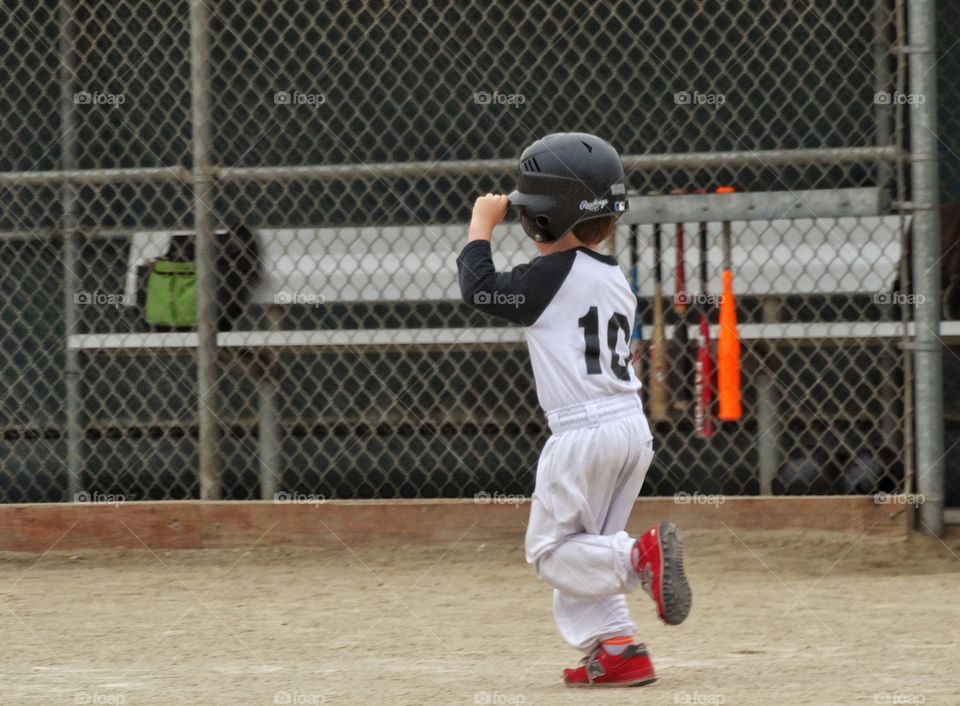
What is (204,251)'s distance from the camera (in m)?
5.78

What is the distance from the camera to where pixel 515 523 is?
568 cm

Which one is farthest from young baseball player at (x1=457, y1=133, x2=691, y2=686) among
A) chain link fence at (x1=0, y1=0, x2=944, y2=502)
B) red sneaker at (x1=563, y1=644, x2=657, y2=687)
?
chain link fence at (x1=0, y1=0, x2=944, y2=502)

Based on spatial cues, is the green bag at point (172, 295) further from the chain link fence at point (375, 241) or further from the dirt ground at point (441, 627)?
the dirt ground at point (441, 627)

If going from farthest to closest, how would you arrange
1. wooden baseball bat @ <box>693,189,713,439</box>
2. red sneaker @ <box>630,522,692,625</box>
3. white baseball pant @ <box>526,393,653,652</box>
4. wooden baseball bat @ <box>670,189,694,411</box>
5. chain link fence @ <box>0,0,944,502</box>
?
chain link fence @ <box>0,0,944,502</box> < wooden baseball bat @ <box>670,189,694,411</box> < wooden baseball bat @ <box>693,189,713,439</box> < white baseball pant @ <box>526,393,653,652</box> < red sneaker @ <box>630,522,692,625</box>

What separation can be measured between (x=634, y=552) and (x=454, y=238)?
319 centimetres

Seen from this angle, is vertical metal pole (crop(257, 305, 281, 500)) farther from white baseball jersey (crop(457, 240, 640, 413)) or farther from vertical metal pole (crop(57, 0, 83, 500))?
→ white baseball jersey (crop(457, 240, 640, 413))

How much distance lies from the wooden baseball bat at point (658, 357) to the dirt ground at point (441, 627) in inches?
27.1

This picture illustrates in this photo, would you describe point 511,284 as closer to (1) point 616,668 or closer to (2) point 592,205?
(2) point 592,205

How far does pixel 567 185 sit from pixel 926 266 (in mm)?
2357

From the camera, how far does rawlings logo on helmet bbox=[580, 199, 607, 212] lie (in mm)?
3570

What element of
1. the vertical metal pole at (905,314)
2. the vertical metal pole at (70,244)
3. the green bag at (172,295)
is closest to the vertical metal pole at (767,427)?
the vertical metal pole at (905,314)

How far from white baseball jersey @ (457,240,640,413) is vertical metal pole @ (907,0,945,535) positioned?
223 centimetres

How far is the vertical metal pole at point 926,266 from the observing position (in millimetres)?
5426

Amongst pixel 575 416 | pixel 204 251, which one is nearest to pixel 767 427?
pixel 204 251
